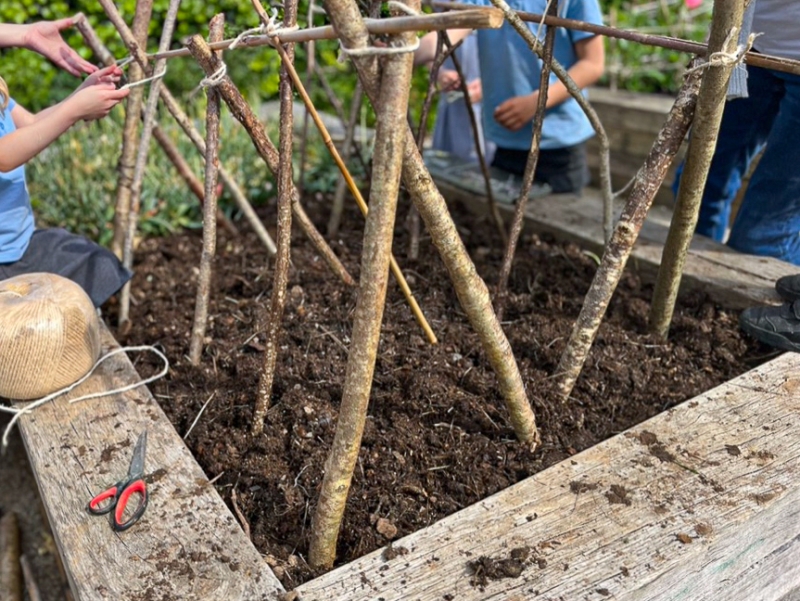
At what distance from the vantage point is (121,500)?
1559 millimetres

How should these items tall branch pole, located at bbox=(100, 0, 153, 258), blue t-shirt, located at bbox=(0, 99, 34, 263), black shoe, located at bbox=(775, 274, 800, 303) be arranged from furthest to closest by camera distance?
tall branch pole, located at bbox=(100, 0, 153, 258) < blue t-shirt, located at bbox=(0, 99, 34, 263) < black shoe, located at bbox=(775, 274, 800, 303)

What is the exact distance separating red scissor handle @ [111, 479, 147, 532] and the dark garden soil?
201 millimetres

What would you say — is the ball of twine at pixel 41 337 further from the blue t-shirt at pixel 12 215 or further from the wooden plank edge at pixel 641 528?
the wooden plank edge at pixel 641 528

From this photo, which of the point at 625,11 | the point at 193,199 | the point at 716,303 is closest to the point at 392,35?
the point at 716,303

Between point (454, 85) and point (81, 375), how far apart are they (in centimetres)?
195

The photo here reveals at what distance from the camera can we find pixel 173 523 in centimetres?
153

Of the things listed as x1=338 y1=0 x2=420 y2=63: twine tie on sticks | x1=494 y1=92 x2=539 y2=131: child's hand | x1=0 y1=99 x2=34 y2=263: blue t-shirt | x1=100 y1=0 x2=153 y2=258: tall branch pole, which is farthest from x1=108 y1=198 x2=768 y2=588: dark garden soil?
x1=338 y1=0 x2=420 y2=63: twine tie on sticks

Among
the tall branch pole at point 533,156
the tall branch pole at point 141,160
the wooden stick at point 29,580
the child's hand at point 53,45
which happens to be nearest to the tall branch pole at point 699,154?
the tall branch pole at point 533,156

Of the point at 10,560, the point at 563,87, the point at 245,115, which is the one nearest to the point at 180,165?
the point at 245,115

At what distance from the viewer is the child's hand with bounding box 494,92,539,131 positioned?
310 cm

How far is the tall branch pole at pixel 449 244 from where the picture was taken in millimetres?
1205

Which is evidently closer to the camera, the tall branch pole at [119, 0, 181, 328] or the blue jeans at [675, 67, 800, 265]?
the tall branch pole at [119, 0, 181, 328]

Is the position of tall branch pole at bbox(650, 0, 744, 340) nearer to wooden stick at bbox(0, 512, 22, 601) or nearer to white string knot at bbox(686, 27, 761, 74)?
white string knot at bbox(686, 27, 761, 74)

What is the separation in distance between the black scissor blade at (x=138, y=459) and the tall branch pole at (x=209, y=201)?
412 millimetres
